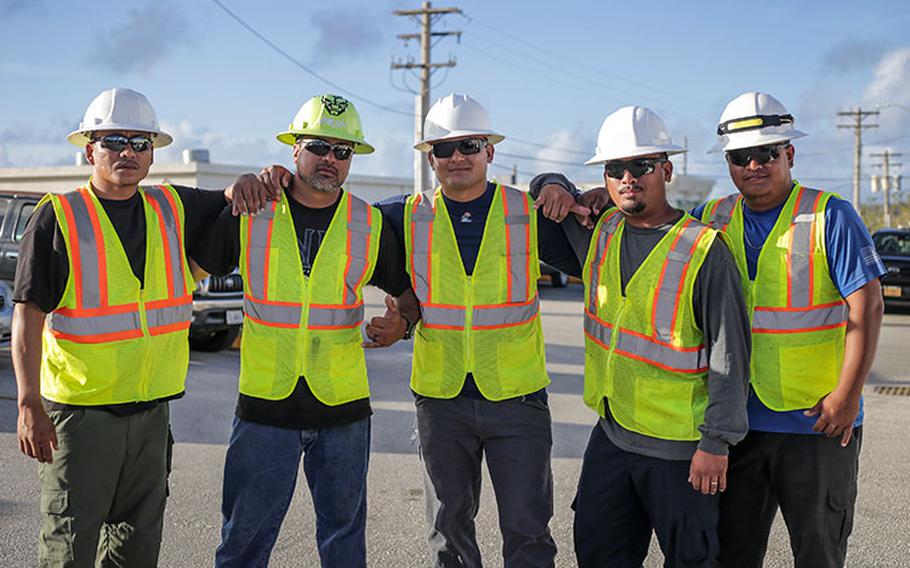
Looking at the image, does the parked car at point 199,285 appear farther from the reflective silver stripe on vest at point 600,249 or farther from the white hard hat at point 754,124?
the white hard hat at point 754,124

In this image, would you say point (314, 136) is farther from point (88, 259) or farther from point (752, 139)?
point (752, 139)

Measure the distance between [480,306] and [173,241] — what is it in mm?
1374

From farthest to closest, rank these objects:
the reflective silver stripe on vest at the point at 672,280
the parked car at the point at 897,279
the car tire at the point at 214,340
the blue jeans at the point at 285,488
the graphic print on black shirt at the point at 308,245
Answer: the parked car at the point at 897,279 < the car tire at the point at 214,340 < the graphic print on black shirt at the point at 308,245 < the blue jeans at the point at 285,488 < the reflective silver stripe on vest at the point at 672,280

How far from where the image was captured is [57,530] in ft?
11.9

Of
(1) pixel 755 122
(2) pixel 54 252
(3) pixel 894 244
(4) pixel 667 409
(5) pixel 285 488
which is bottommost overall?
(5) pixel 285 488

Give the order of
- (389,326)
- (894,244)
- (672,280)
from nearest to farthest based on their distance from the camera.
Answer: (672,280), (389,326), (894,244)

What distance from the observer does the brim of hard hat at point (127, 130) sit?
3861 mm

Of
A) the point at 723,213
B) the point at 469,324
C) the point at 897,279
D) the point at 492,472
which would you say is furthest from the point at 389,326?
the point at 897,279

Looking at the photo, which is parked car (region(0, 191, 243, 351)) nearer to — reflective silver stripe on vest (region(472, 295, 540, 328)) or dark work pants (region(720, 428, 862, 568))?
reflective silver stripe on vest (region(472, 295, 540, 328))

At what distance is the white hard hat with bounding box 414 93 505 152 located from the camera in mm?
4102

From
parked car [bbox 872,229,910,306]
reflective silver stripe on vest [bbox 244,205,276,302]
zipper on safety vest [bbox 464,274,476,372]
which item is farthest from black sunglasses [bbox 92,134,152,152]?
parked car [bbox 872,229,910,306]

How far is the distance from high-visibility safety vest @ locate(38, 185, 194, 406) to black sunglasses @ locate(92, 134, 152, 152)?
0.69ft

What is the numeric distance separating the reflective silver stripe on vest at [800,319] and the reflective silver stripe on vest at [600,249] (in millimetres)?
681

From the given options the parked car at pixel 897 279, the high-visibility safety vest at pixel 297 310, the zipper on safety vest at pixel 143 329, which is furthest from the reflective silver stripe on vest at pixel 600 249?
the parked car at pixel 897 279
